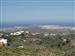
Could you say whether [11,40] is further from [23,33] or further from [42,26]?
[42,26]

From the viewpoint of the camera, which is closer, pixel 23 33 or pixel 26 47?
pixel 26 47

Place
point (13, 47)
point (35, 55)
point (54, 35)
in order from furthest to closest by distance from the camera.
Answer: point (54, 35) < point (13, 47) < point (35, 55)

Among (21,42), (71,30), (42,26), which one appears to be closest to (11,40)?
(21,42)

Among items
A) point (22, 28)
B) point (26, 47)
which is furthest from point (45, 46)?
point (22, 28)

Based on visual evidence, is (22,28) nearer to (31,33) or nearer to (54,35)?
(31,33)

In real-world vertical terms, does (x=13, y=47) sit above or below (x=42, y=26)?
below

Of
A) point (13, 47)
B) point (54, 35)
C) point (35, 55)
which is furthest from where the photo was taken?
point (54, 35)

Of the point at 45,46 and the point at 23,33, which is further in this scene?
the point at 23,33

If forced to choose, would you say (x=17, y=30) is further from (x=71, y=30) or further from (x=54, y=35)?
(x=71, y=30)
